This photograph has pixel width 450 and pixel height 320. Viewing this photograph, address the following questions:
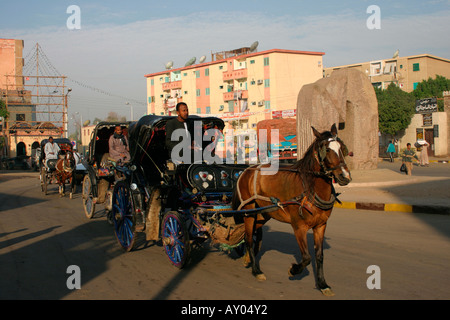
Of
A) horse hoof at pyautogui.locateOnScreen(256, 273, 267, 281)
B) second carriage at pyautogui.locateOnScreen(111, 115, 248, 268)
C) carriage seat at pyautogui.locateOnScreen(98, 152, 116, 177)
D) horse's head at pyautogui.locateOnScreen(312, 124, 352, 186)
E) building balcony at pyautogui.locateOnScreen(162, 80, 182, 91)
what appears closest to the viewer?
horse's head at pyautogui.locateOnScreen(312, 124, 352, 186)

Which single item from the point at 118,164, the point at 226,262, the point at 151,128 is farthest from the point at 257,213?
the point at 118,164

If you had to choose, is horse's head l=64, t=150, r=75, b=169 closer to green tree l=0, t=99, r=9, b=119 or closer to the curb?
the curb

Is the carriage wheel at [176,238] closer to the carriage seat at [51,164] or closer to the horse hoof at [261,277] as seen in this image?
the horse hoof at [261,277]

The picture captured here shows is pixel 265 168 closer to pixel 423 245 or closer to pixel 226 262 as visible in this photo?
pixel 226 262

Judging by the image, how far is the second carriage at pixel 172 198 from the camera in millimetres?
6652

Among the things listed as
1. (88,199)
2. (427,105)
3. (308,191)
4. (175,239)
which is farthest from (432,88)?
(308,191)

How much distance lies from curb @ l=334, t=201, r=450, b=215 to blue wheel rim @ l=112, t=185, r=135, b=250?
7523mm

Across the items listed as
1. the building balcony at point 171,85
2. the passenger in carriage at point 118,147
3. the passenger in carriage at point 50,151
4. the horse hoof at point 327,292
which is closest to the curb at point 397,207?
the passenger in carriage at point 118,147

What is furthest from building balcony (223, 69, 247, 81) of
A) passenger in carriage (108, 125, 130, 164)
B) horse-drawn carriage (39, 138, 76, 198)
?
passenger in carriage (108, 125, 130, 164)

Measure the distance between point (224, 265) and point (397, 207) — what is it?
24.1ft

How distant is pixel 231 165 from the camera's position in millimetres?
7543

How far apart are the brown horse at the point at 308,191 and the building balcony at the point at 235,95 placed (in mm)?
64342

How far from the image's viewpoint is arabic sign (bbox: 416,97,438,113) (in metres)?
43.1

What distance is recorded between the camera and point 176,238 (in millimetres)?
6750
